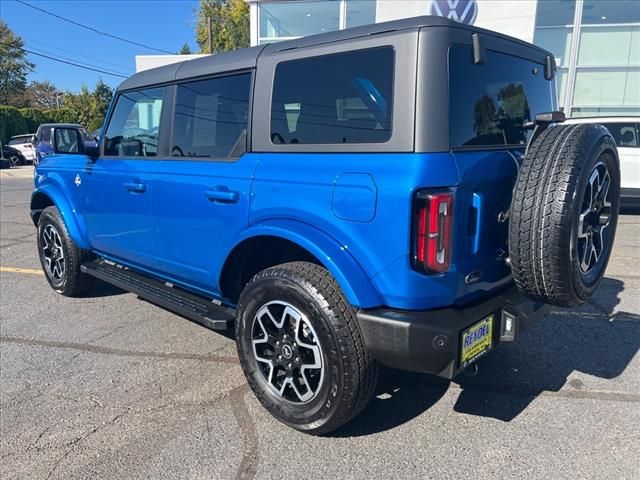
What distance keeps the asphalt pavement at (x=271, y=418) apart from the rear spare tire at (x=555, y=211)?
0.81m

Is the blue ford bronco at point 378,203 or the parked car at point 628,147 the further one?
the parked car at point 628,147

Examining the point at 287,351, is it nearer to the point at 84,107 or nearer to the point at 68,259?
the point at 68,259

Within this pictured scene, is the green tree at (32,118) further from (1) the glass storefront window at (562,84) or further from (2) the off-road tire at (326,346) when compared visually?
(2) the off-road tire at (326,346)

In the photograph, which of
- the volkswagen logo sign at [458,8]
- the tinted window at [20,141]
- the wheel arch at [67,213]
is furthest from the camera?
the tinted window at [20,141]

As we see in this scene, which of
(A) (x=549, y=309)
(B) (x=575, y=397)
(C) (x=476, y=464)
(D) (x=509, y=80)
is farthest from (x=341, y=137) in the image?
(B) (x=575, y=397)

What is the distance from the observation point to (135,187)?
11.9ft

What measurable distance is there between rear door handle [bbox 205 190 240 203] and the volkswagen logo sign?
34.3 feet

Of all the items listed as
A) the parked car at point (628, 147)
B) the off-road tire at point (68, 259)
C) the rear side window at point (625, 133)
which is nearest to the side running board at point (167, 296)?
the off-road tire at point (68, 259)

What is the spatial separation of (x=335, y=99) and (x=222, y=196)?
2.95 ft

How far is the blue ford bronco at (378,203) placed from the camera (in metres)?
2.19

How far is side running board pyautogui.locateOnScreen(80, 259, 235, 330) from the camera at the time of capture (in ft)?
10.2

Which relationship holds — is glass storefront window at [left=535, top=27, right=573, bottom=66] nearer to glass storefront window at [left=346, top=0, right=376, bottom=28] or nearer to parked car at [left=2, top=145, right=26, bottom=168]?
glass storefront window at [left=346, top=0, right=376, bottom=28]

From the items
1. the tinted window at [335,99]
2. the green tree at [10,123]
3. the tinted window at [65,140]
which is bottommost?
the tinted window at [65,140]

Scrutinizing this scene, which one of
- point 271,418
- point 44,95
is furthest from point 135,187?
point 44,95
